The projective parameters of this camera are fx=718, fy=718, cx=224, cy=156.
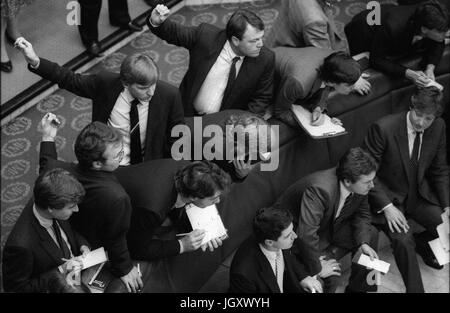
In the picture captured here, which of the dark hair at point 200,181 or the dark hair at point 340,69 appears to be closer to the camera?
the dark hair at point 200,181

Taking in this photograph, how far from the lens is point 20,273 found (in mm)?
2816

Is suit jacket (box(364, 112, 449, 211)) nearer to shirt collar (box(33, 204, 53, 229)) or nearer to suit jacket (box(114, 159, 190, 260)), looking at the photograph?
suit jacket (box(114, 159, 190, 260))

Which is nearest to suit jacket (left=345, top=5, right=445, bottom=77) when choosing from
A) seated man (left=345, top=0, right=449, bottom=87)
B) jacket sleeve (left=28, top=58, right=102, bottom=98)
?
seated man (left=345, top=0, right=449, bottom=87)

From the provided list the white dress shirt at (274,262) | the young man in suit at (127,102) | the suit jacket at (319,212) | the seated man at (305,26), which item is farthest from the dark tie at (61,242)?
the seated man at (305,26)

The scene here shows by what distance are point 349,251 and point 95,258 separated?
150cm

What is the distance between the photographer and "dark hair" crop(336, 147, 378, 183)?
3.53 meters

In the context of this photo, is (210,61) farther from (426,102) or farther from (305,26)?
(426,102)

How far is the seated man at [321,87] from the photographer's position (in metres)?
3.61

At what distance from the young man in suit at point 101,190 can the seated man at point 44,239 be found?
0.37ft

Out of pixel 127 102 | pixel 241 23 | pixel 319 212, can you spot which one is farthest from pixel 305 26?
pixel 127 102

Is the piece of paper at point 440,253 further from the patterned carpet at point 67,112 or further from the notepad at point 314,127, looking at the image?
the patterned carpet at point 67,112

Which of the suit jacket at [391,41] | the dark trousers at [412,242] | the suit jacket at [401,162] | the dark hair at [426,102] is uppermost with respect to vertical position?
the suit jacket at [391,41]

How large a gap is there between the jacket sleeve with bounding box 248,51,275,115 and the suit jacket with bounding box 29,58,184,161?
495 millimetres

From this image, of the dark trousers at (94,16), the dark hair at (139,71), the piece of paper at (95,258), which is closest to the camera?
the piece of paper at (95,258)
